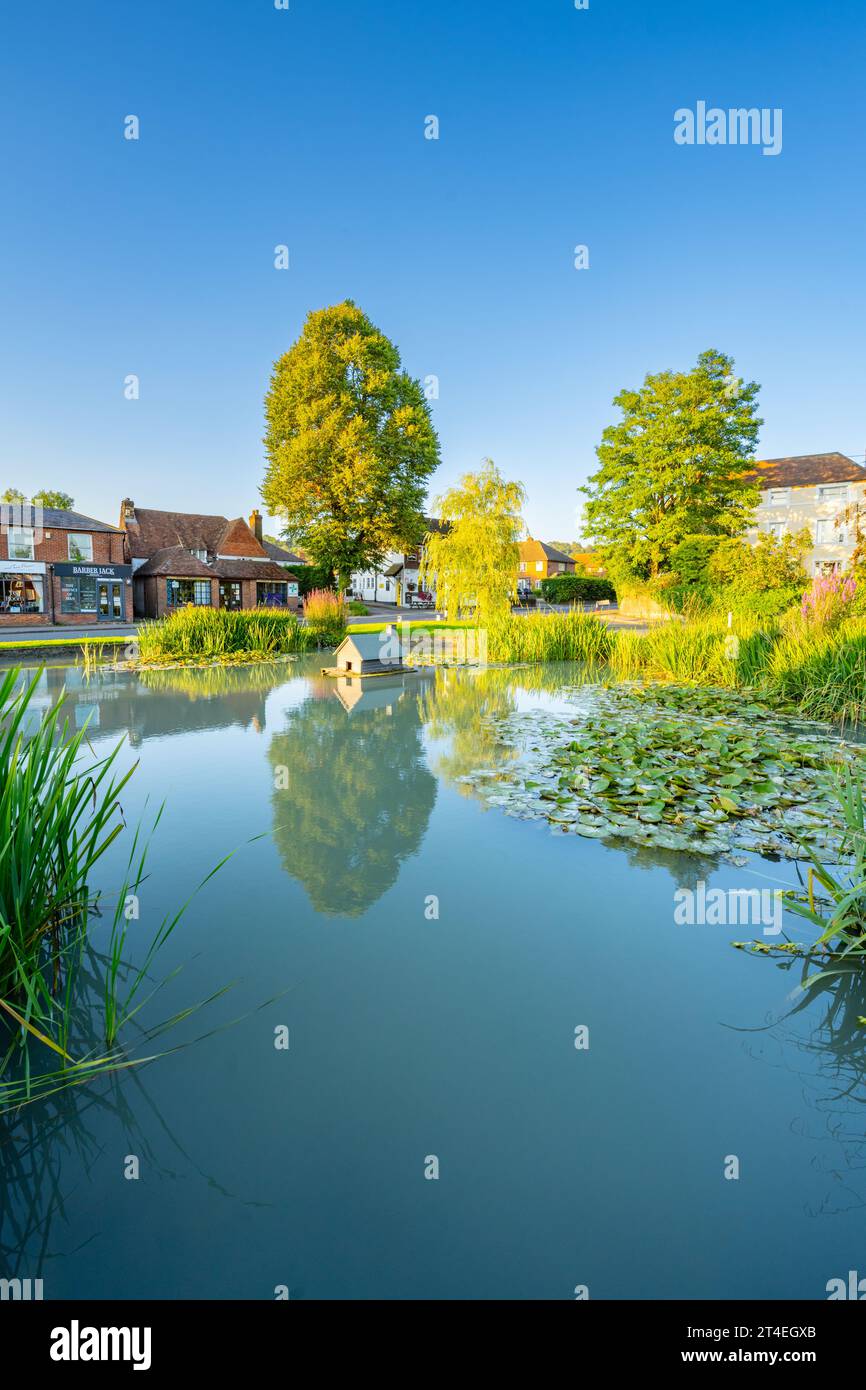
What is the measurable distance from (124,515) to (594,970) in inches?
1627

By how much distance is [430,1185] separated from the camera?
1969 millimetres

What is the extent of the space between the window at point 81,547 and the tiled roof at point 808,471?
125 feet

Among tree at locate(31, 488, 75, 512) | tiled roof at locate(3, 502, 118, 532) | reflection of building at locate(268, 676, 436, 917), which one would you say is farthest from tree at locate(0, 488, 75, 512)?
reflection of building at locate(268, 676, 436, 917)

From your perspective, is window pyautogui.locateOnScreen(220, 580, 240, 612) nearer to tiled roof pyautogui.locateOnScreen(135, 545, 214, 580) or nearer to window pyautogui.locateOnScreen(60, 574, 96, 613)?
tiled roof pyautogui.locateOnScreen(135, 545, 214, 580)

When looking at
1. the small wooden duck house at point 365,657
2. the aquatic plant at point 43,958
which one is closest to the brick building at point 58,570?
the small wooden duck house at point 365,657

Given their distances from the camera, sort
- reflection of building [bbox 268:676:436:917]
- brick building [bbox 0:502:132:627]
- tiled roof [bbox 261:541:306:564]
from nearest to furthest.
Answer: reflection of building [bbox 268:676:436:917] → brick building [bbox 0:502:132:627] → tiled roof [bbox 261:541:306:564]

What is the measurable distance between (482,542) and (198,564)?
72.5 feet

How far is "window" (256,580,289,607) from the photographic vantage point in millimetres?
39812

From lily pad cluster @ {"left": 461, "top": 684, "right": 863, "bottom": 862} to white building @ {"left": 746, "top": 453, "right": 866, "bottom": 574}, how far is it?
115 feet

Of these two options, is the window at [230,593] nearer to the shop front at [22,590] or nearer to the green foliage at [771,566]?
the shop front at [22,590]

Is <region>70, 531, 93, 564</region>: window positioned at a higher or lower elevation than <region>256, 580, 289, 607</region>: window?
higher

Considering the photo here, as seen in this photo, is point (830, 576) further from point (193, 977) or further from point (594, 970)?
point (193, 977)

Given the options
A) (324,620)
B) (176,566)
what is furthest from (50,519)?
(324,620)
